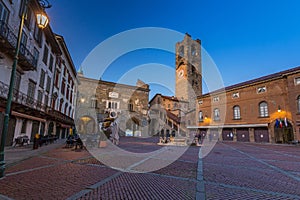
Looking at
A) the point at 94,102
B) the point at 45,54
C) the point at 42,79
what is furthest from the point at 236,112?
the point at 45,54

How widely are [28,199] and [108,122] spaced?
12235 millimetres

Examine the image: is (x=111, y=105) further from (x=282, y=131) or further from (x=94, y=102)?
(x=282, y=131)

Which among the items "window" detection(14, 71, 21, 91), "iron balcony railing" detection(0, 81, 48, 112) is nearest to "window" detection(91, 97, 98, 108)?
"iron balcony railing" detection(0, 81, 48, 112)

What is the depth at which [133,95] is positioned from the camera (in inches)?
1617

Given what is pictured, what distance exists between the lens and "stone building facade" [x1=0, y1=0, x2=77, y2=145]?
11.3 m

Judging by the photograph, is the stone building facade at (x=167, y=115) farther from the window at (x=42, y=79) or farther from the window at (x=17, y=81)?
the window at (x=17, y=81)

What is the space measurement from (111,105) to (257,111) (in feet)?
91.8

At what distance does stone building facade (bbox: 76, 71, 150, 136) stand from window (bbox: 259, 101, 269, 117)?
23321 mm

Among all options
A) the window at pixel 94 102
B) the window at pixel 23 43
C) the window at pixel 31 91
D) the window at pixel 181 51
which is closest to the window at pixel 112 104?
the window at pixel 94 102

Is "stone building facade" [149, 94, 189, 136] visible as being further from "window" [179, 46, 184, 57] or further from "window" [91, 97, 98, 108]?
"window" [179, 46, 184, 57]

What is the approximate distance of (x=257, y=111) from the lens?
25.5 m

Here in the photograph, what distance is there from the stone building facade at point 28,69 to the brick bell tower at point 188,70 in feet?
125

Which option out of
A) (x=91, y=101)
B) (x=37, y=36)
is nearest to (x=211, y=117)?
(x=91, y=101)

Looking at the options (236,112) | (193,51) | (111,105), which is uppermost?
Result: (193,51)
